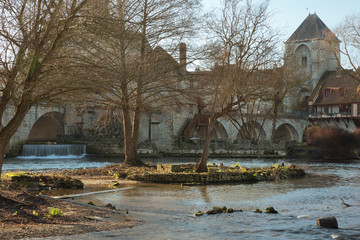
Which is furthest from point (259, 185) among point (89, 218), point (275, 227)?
point (89, 218)

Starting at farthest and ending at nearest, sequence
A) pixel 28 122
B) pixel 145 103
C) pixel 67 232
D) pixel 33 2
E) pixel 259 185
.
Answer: pixel 28 122 < pixel 145 103 < pixel 259 185 < pixel 33 2 < pixel 67 232

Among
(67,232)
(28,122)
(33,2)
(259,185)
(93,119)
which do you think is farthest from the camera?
(93,119)

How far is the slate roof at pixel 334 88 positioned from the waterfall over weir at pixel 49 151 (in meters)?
31.3

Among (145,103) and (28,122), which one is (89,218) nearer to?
(145,103)

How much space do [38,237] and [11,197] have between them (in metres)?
2.59

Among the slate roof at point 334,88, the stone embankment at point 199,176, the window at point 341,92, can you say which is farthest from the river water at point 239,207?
the window at point 341,92

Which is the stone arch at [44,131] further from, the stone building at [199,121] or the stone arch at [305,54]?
the stone arch at [305,54]

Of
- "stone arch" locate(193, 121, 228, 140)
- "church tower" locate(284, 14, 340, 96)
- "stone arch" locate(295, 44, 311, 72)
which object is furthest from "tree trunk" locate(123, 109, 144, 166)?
"stone arch" locate(295, 44, 311, 72)

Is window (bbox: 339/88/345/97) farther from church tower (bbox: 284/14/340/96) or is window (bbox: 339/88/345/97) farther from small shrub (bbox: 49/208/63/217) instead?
small shrub (bbox: 49/208/63/217)

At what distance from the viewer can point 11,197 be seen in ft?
30.1

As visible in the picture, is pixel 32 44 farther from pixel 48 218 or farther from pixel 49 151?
pixel 49 151

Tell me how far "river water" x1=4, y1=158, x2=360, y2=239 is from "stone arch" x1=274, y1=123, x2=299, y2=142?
38.7 metres

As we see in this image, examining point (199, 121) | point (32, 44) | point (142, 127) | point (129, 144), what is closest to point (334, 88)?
point (199, 121)

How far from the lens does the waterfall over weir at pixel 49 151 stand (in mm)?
35062
